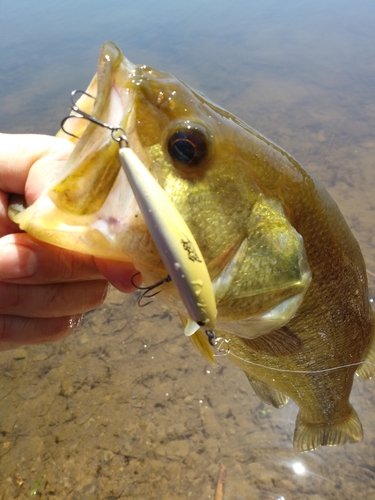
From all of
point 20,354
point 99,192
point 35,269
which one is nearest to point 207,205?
point 99,192

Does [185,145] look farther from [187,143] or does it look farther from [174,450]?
[174,450]

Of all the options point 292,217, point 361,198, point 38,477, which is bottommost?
point 38,477

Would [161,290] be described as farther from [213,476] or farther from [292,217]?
[213,476]

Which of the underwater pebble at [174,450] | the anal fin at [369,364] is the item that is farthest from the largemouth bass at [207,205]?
the underwater pebble at [174,450]

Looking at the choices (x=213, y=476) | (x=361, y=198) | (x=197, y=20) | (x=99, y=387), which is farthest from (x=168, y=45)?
(x=213, y=476)

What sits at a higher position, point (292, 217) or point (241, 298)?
point (292, 217)

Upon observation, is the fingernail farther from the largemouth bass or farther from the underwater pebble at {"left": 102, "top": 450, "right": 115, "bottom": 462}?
the underwater pebble at {"left": 102, "top": 450, "right": 115, "bottom": 462}

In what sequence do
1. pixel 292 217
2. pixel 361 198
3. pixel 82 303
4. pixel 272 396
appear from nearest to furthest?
1. pixel 292 217
2. pixel 82 303
3. pixel 272 396
4. pixel 361 198
